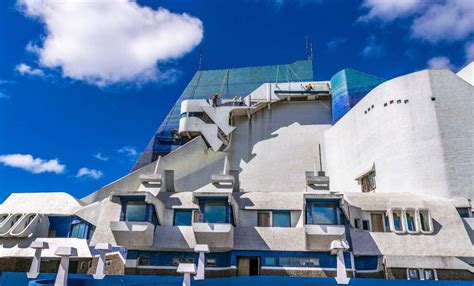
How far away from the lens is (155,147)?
158 ft

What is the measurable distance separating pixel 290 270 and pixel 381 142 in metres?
14.0

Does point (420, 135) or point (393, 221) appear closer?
point (393, 221)

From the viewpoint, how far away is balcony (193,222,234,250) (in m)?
26.1

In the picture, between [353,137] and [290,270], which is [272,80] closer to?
[353,137]

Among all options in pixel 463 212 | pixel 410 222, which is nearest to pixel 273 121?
pixel 410 222

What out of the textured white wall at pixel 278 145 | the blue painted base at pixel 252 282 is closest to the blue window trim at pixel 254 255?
the blue painted base at pixel 252 282

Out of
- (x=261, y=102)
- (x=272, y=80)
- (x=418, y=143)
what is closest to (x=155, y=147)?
(x=261, y=102)

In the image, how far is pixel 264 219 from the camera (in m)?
28.7

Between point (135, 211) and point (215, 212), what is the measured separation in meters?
5.40

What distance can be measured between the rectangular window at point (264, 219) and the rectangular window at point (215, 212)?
123 inches

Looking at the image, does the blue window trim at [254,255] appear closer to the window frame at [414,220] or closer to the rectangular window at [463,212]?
the window frame at [414,220]

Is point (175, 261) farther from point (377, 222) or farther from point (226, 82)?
point (226, 82)

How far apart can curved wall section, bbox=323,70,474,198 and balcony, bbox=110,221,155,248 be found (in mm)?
18865

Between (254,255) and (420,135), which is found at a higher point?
(420,135)
